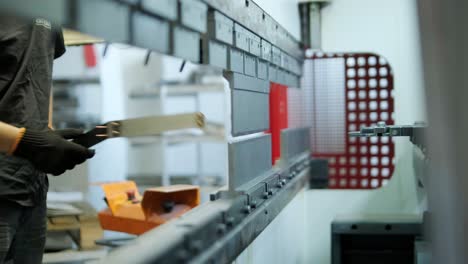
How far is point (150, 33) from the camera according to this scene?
3.37ft

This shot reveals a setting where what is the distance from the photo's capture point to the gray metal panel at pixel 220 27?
131cm

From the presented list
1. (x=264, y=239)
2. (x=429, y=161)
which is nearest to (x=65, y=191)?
(x=264, y=239)

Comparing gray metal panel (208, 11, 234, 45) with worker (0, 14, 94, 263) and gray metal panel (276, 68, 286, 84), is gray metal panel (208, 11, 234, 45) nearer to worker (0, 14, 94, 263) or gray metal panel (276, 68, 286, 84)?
worker (0, 14, 94, 263)

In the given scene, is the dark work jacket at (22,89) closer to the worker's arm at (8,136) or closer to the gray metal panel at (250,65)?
the worker's arm at (8,136)

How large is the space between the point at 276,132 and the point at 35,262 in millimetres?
952

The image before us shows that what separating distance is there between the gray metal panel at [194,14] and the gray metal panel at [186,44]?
0.01 meters

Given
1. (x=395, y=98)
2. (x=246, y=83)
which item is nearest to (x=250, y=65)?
(x=246, y=83)

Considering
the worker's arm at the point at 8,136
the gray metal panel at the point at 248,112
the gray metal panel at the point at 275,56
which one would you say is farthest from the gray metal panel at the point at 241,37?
the worker's arm at the point at 8,136

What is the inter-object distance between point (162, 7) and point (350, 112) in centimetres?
190

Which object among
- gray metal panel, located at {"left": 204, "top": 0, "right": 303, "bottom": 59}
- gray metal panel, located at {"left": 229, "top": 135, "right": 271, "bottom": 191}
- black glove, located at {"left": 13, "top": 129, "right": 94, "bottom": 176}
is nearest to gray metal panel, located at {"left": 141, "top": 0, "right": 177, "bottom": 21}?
gray metal panel, located at {"left": 204, "top": 0, "right": 303, "bottom": 59}

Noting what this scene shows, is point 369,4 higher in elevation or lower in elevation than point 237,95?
higher

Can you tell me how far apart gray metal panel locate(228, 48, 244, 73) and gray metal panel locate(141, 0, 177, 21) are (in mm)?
338

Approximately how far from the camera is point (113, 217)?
221cm

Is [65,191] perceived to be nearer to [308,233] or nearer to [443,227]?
[308,233]
